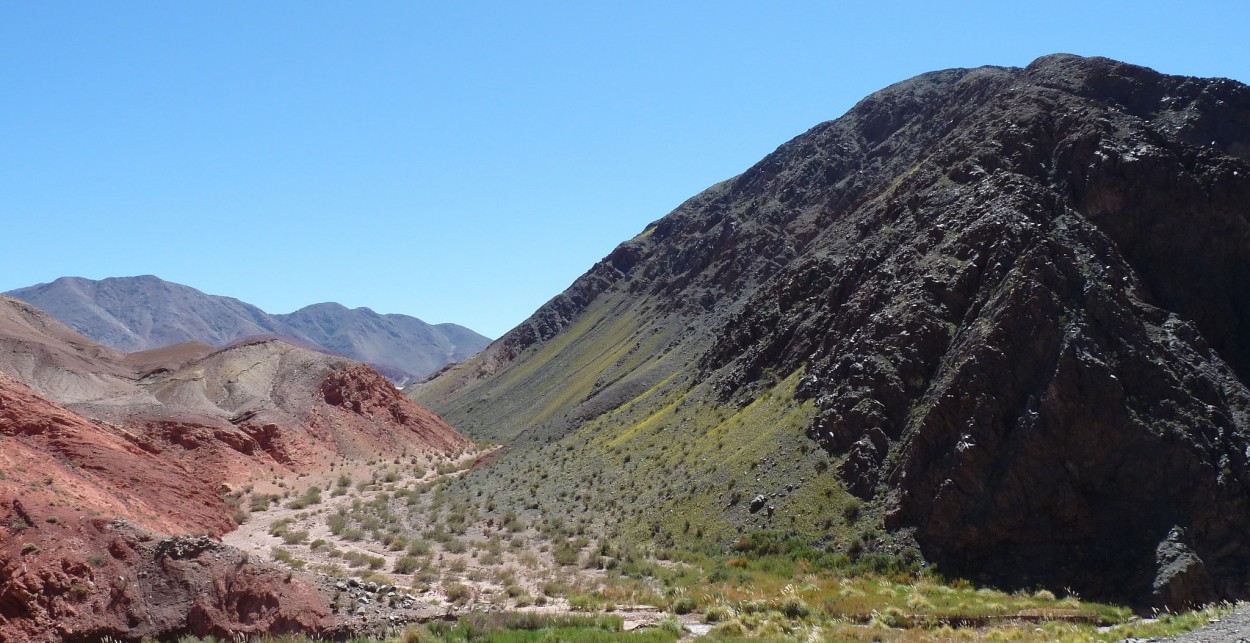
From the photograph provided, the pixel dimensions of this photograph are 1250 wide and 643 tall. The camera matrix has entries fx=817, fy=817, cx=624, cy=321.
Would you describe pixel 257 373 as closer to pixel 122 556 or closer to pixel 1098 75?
pixel 122 556

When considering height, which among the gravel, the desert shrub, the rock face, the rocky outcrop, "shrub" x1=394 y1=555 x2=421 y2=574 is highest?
the rock face

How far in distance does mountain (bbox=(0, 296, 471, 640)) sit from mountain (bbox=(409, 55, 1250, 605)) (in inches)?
525

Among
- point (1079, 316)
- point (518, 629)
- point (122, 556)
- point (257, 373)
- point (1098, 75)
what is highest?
point (1098, 75)

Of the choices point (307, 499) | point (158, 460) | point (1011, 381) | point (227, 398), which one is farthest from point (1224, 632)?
point (227, 398)

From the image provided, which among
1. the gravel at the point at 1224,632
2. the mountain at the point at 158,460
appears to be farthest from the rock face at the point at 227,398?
the gravel at the point at 1224,632

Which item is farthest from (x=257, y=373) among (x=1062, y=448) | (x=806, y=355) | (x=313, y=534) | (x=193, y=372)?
(x=1062, y=448)

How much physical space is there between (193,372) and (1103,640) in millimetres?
53337

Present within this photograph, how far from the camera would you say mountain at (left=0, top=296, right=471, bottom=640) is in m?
17.5

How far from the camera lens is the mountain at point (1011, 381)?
23234mm

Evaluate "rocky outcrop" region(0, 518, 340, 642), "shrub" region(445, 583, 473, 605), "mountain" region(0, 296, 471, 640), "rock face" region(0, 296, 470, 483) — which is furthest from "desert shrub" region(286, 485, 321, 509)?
"rocky outcrop" region(0, 518, 340, 642)

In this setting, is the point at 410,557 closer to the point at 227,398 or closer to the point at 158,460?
the point at 158,460

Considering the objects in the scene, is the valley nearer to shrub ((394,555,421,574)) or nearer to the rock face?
shrub ((394,555,421,574))

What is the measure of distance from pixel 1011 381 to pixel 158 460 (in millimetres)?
33473

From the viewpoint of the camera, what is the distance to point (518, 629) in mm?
18312
